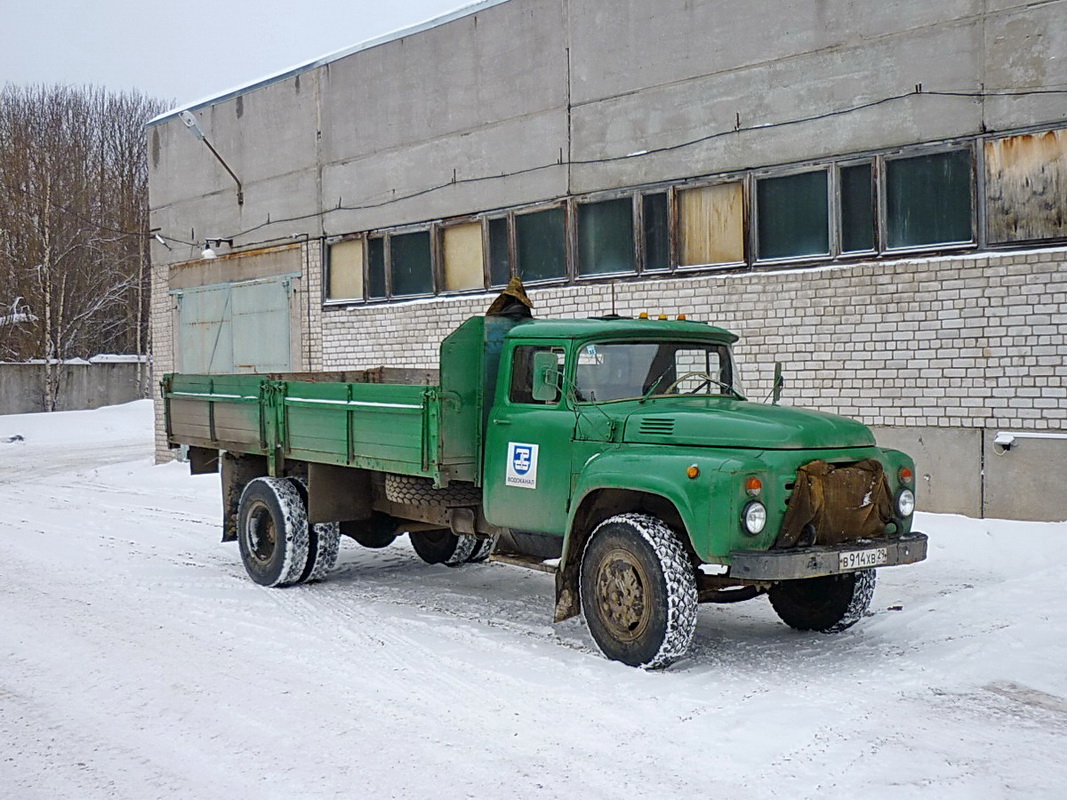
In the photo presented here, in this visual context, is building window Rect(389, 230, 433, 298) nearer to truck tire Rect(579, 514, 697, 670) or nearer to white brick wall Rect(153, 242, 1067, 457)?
white brick wall Rect(153, 242, 1067, 457)

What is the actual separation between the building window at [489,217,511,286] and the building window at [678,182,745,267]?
2.97m

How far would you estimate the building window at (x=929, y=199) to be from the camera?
1054 cm

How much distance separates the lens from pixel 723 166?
12.4 meters

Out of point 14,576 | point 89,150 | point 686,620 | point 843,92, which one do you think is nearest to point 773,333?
point 843,92

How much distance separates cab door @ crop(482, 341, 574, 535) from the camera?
6.89 m

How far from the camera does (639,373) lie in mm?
6957

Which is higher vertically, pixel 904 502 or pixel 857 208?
pixel 857 208

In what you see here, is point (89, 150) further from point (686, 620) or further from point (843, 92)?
point (686, 620)

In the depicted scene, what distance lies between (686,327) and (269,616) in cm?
369

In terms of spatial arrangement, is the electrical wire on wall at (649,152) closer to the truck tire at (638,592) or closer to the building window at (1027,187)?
the building window at (1027,187)

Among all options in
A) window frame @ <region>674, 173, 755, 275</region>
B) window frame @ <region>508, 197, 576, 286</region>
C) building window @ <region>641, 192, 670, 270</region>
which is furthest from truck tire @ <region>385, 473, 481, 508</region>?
window frame @ <region>508, 197, 576, 286</region>

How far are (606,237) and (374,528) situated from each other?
19.3 ft

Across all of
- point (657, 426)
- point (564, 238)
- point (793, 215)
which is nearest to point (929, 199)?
point (793, 215)

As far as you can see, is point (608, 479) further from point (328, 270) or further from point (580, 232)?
point (328, 270)
